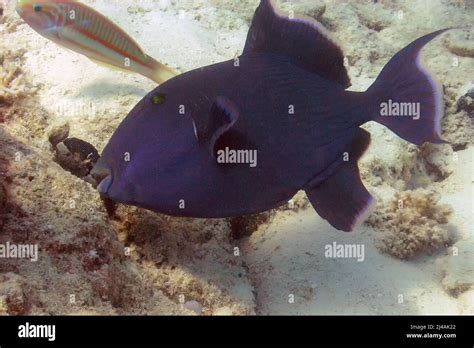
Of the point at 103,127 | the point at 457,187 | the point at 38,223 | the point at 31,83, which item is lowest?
the point at 38,223

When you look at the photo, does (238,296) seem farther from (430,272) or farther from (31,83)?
(31,83)

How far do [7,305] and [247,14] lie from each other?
4451mm

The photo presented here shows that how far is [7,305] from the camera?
63.2 inches

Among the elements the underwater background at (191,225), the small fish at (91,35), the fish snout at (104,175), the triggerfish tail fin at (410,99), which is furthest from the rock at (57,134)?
the triggerfish tail fin at (410,99)

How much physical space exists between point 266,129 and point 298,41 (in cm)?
62

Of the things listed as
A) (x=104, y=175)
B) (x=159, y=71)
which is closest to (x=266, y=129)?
(x=104, y=175)

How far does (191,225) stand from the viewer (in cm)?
264

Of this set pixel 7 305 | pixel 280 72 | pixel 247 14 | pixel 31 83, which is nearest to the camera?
pixel 7 305

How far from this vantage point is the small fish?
3301 mm

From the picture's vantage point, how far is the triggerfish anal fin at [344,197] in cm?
226

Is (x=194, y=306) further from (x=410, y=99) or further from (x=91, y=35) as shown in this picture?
(x=91, y=35)

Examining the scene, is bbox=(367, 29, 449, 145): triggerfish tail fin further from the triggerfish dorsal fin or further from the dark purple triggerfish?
the triggerfish dorsal fin

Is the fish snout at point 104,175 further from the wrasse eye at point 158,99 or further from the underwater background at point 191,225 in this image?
the wrasse eye at point 158,99
